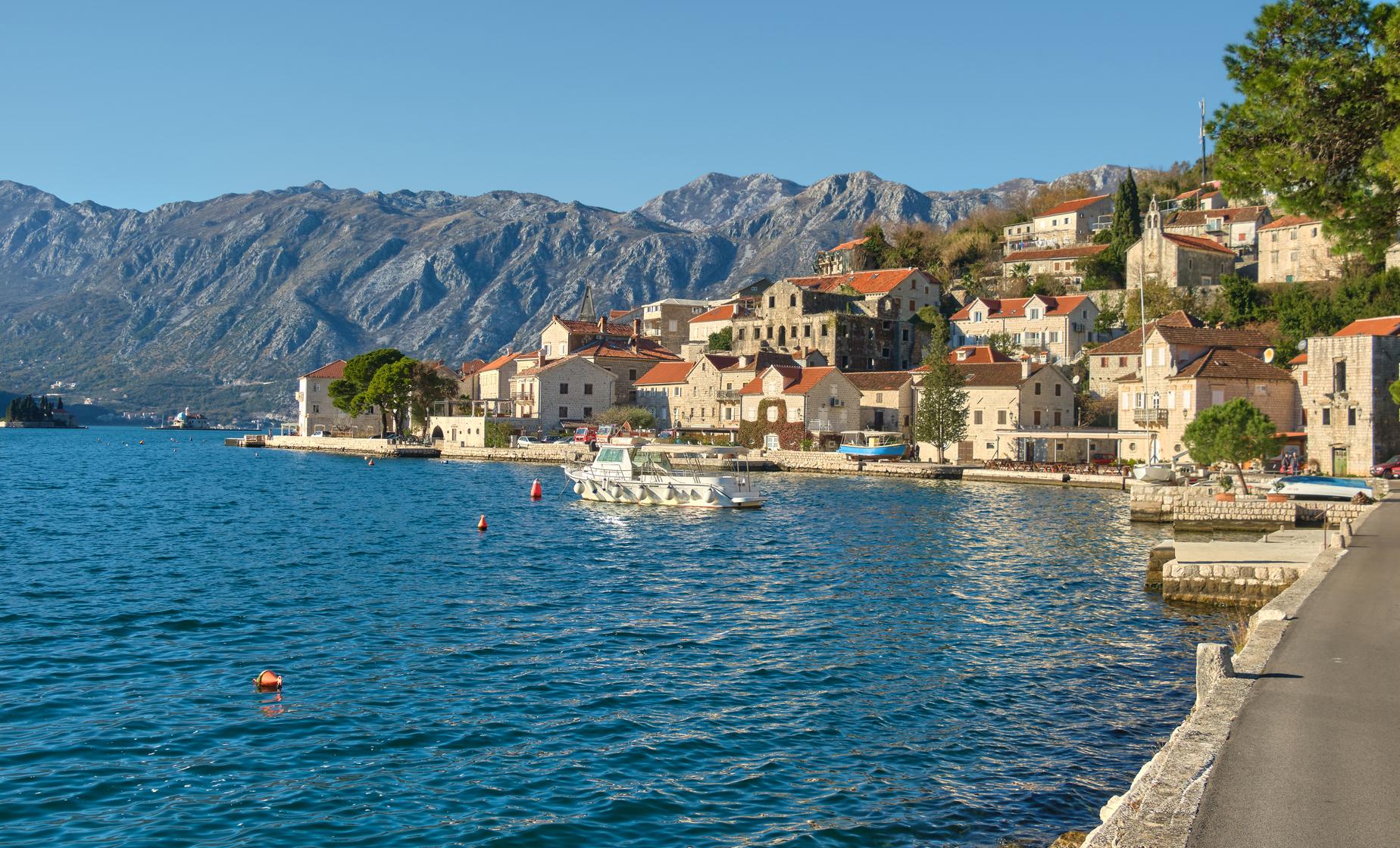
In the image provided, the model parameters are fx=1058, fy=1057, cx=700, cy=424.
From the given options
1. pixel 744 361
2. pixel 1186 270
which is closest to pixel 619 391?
pixel 744 361

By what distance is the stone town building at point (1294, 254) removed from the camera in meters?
82.9

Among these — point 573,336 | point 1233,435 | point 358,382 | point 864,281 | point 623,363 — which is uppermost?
point 864,281

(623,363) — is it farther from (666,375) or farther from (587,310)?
(587,310)

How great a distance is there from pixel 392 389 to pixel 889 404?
168 ft

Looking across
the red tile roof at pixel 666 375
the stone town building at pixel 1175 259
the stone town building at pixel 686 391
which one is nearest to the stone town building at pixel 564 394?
the red tile roof at pixel 666 375

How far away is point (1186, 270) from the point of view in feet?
291

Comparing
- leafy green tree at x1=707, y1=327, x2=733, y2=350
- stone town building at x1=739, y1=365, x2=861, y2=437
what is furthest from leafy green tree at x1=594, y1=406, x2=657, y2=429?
stone town building at x1=739, y1=365, x2=861, y2=437

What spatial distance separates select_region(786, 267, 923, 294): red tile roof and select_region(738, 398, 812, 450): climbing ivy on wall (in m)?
20.5

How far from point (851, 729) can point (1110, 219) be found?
10772 cm

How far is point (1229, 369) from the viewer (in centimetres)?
6325

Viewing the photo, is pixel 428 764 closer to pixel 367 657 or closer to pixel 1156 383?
pixel 367 657

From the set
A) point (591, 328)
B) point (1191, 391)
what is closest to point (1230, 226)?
point (1191, 391)

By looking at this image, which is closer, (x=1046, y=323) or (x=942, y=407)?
(x=942, y=407)

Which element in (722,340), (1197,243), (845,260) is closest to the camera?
(1197,243)
